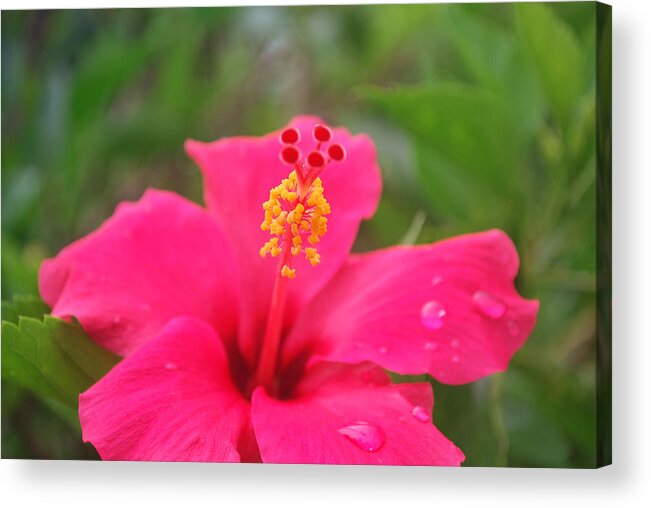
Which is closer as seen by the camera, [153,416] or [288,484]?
[153,416]

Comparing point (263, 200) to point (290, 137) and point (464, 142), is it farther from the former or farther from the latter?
point (464, 142)

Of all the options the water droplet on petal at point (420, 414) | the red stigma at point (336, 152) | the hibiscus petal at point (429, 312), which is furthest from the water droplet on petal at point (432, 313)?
the red stigma at point (336, 152)

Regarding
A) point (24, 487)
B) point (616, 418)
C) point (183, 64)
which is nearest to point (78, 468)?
point (24, 487)

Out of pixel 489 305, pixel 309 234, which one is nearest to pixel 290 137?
pixel 309 234

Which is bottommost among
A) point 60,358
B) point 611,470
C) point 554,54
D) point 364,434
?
point 611,470

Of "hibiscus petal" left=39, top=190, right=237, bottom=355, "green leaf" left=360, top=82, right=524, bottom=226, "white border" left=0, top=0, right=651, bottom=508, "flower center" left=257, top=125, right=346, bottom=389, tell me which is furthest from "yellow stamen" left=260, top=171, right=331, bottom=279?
"white border" left=0, top=0, right=651, bottom=508

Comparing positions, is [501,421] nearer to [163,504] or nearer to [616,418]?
[616,418]

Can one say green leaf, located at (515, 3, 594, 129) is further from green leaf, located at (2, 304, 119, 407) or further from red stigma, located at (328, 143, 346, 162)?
green leaf, located at (2, 304, 119, 407)
